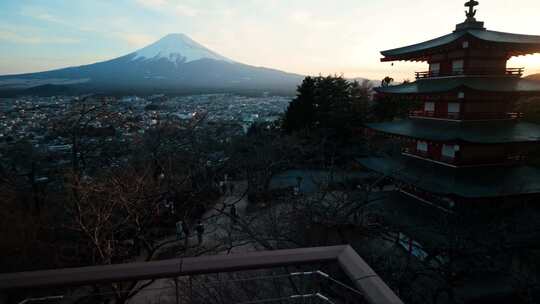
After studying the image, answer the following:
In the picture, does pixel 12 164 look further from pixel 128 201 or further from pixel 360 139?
pixel 360 139

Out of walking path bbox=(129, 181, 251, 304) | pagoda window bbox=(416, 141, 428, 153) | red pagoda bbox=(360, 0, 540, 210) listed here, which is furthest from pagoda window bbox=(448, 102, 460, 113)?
walking path bbox=(129, 181, 251, 304)

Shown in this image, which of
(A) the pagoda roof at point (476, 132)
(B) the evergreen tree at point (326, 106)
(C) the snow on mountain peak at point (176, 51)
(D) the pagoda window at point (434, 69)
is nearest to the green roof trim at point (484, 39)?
(D) the pagoda window at point (434, 69)

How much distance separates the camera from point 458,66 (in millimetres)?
8406

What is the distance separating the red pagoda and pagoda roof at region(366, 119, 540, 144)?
0.07 ft

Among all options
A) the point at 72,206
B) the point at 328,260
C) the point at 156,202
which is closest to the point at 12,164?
the point at 72,206

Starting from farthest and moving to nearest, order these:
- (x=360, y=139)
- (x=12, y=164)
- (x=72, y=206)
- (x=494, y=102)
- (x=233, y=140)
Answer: (x=360, y=139) → (x=233, y=140) → (x=12, y=164) → (x=494, y=102) → (x=72, y=206)

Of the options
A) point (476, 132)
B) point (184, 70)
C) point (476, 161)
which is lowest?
point (476, 161)

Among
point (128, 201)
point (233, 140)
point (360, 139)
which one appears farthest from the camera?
point (360, 139)

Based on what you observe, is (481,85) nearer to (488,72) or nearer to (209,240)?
(488,72)

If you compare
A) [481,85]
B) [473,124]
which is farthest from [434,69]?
[473,124]

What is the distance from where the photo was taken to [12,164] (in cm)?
1051

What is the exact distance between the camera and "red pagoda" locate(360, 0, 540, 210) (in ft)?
25.0

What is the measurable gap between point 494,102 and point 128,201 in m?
9.57

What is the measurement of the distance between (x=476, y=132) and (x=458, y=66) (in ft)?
6.22
